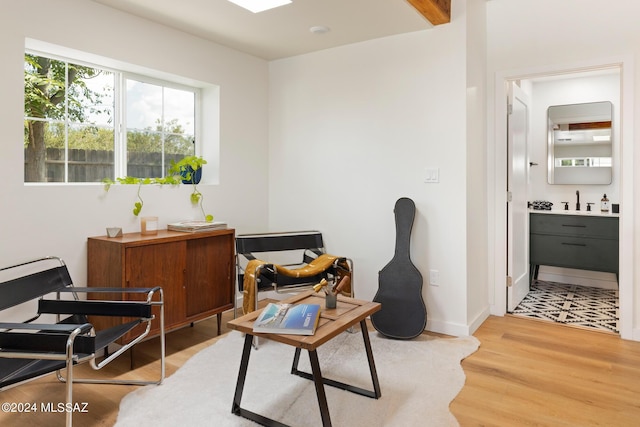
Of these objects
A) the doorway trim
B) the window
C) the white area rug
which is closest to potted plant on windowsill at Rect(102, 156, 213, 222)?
the window

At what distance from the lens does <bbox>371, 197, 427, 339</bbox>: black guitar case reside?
3.23 metres

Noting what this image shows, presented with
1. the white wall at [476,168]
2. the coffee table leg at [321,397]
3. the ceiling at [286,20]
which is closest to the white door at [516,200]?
the white wall at [476,168]

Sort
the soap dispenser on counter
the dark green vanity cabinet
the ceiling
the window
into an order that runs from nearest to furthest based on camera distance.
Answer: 1. the window
2. the ceiling
3. the dark green vanity cabinet
4. the soap dispenser on counter

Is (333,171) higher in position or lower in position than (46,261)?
higher

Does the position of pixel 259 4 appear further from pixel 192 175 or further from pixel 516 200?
pixel 516 200

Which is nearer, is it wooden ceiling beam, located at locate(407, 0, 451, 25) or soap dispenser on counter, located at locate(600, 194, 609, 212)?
wooden ceiling beam, located at locate(407, 0, 451, 25)

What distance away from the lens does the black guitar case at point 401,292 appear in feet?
10.6

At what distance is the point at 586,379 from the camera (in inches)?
102

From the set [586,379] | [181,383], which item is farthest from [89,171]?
[586,379]

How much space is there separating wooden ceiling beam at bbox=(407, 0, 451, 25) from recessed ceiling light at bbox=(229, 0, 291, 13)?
872mm

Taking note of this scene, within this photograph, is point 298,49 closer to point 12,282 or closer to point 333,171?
point 333,171

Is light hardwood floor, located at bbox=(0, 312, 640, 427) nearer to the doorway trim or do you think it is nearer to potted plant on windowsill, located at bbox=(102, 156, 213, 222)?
the doorway trim

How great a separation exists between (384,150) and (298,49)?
1.26 meters

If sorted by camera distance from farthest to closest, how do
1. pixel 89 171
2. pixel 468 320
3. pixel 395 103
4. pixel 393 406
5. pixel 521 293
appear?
pixel 521 293 → pixel 395 103 → pixel 468 320 → pixel 89 171 → pixel 393 406
